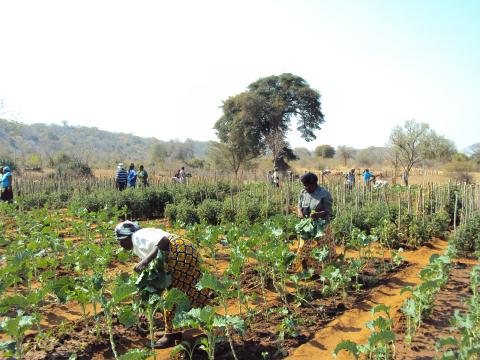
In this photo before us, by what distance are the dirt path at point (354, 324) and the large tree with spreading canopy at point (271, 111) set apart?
2135cm

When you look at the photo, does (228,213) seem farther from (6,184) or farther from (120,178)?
(6,184)

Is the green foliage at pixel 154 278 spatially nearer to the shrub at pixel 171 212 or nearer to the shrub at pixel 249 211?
the shrub at pixel 249 211

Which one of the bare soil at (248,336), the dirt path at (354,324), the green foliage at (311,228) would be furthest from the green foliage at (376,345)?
the green foliage at (311,228)

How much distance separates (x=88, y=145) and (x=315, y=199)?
71.0m

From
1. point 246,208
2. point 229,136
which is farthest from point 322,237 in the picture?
point 229,136

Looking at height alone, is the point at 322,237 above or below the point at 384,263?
above

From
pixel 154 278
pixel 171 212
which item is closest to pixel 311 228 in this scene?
pixel 154 278

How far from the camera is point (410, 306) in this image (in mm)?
3775

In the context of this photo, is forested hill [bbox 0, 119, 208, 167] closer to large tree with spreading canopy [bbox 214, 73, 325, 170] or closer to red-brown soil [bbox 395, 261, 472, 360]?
large tree with spreading canopy [bbox 214, 73, 325, 170]

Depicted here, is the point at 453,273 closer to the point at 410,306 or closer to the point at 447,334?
the point at 447,334

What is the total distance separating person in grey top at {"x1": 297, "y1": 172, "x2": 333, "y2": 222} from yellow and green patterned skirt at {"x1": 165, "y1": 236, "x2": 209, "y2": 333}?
6.07 feet

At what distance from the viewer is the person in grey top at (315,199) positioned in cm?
520

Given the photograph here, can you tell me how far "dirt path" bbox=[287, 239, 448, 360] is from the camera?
382 centimetres

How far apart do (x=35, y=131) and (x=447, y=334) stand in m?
76.9
